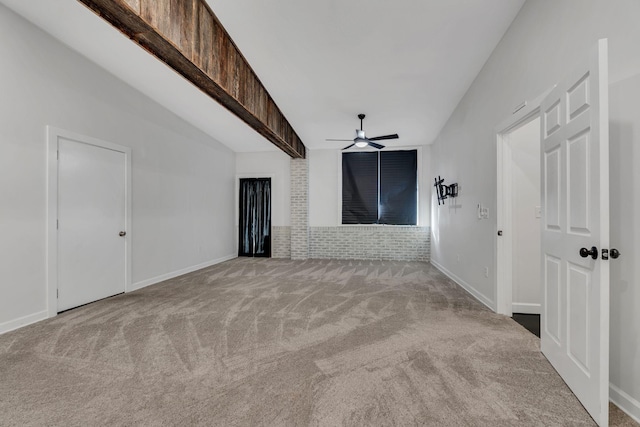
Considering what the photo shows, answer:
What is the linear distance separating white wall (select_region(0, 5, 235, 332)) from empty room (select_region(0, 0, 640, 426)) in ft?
0.09

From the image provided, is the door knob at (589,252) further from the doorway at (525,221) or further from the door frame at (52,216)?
the door frame at (52,216)

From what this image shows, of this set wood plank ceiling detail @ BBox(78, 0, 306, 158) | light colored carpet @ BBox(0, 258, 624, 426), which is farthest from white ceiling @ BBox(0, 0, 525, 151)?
light colored carpet @ BBox(0, 258, 624, 426)

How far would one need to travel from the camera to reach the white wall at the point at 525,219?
330 cm

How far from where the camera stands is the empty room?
1.63 m

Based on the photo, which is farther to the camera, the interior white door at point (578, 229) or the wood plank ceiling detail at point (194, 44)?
the wood plank ceiling detail at point (194, 44)

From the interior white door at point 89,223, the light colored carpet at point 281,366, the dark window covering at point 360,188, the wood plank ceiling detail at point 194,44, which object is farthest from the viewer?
the dark window covering at point 360,188

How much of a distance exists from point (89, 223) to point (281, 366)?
3.31 metres

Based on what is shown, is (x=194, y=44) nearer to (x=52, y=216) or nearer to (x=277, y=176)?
(x=52, y=216)

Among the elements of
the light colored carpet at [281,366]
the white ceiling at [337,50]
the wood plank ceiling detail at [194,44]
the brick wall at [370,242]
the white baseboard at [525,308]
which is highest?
the white ceiling at [337,50]

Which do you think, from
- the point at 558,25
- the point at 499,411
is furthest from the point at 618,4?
the point at 499,411

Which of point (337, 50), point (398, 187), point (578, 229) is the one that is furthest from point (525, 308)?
point (398, 187)

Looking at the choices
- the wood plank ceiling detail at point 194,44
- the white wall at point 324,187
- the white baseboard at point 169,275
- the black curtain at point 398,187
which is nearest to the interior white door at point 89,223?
the white baseboard at point 169,275

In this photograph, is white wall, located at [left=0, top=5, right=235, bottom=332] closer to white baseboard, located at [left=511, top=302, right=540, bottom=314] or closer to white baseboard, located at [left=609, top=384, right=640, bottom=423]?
white baseboard, located at [left=609, top=384, right=640, bottom=423]

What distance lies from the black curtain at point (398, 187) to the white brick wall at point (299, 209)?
6.22ft
